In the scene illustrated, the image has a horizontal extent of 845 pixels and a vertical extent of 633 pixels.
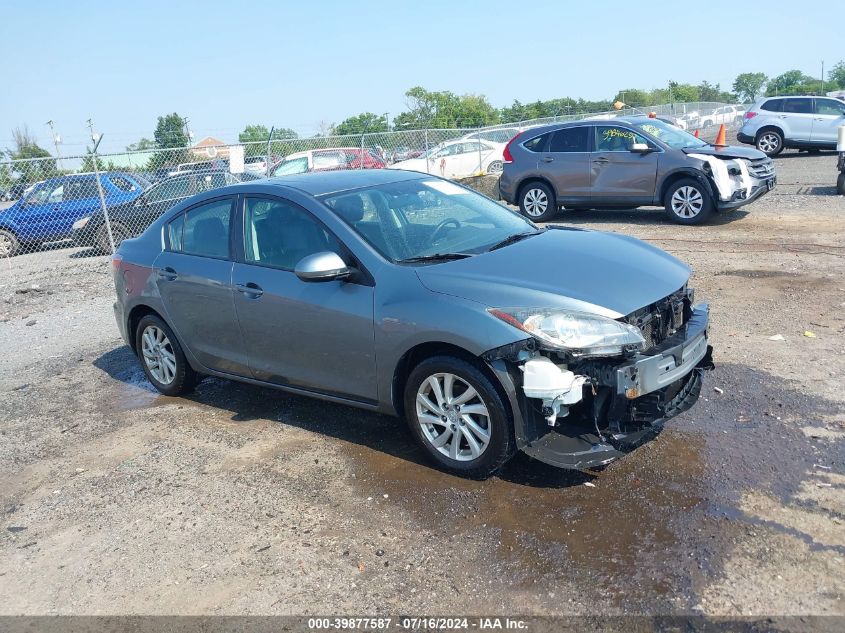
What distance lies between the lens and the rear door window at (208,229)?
5559mm

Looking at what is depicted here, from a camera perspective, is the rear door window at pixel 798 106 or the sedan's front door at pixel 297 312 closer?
the sedan's front door at pixel 297 312

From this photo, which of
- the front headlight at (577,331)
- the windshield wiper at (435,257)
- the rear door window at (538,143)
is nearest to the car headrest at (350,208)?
the windshield wiper at (435,257)

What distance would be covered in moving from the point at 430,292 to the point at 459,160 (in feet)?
58.7

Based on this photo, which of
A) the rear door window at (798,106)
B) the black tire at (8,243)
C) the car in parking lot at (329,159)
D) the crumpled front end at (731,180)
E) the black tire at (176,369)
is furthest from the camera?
the rear door window at (798,106)

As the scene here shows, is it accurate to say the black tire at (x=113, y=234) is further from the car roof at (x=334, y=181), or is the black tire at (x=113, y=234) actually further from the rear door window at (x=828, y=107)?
the rear door window at (x=828, y=107)

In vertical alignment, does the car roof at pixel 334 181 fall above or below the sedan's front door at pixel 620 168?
above

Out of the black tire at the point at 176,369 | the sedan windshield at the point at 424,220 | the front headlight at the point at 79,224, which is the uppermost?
the sedan windshield at the point at 424,220

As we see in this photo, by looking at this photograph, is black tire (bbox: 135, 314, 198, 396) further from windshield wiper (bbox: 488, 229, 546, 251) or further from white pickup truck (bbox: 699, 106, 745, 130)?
white pickup truck (bbox: 699, 106, 745, 130)

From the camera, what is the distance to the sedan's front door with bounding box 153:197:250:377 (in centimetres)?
546

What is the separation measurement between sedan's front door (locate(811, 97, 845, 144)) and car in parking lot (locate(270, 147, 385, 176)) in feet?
41.1

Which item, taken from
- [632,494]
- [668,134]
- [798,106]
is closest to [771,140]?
[798,106]

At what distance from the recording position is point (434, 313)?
13.8ft

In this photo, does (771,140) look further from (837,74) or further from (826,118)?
(837,74)

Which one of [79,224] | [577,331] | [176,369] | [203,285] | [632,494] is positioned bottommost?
[632,494]
